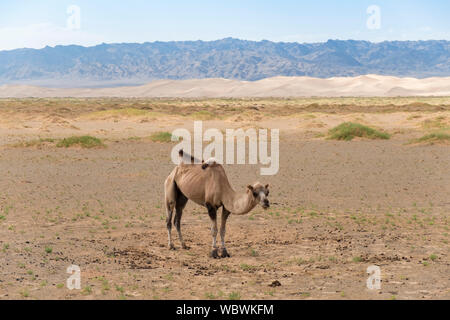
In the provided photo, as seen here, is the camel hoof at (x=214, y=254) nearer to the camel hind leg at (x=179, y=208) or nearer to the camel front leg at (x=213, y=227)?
the camel front leg at (x=213, y=227)

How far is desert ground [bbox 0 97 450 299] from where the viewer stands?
8.30m

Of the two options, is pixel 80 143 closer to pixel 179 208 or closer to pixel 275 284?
pixel 179 208

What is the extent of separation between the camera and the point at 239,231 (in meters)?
12.3

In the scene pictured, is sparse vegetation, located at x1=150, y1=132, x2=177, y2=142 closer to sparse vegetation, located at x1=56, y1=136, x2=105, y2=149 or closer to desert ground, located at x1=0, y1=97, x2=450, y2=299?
sparse vegetation, located at x1=56, y1=136, x2=105, y2=149

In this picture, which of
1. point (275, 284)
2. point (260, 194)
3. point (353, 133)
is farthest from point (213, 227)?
point (353, 133)

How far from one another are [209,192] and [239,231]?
2615mm

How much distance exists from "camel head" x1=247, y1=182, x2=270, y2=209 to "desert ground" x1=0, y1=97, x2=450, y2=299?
1.12 metres

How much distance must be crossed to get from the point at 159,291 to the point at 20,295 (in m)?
1.86

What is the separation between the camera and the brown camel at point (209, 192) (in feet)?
30.9

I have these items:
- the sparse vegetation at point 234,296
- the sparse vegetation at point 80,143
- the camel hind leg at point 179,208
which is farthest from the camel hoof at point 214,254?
the sparse vegetation at point 80,143

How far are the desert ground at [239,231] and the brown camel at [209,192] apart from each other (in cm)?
71

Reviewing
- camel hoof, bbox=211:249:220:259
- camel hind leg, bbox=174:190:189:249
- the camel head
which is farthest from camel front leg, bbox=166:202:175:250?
the camel head
